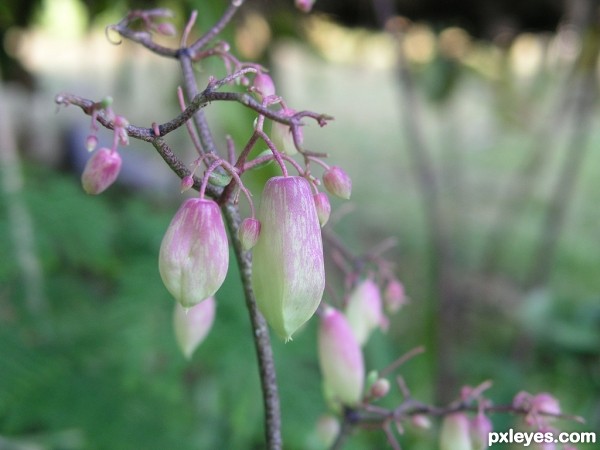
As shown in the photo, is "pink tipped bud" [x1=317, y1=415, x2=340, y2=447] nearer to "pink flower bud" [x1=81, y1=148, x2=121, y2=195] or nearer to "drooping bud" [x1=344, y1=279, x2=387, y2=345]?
"drooping bud" [x1=344, y1=279, x2=387, y2=345]

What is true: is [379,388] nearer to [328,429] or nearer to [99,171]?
[328,429]

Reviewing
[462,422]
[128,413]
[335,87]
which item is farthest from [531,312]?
[335,87]

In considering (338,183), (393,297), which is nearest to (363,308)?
(393,297)

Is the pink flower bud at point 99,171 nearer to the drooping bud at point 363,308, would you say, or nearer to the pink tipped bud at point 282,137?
the pink tipped bud at point 282,137

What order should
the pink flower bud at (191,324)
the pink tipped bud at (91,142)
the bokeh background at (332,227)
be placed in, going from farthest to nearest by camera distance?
1. the bokeh background at (332,227)
2. the pink flower bud at (191,324)
3. the pink tipped bud at (91,142)

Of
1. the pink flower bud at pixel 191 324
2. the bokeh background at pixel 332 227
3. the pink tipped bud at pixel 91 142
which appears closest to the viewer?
the pink tipped bud at pixel 91 142

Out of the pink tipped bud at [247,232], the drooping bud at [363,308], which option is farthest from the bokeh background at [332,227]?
the pink tipped bud at [247,232]
